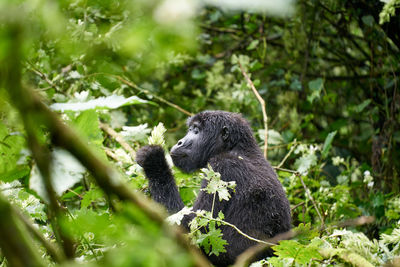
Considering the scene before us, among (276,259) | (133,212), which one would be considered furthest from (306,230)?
(133,212)

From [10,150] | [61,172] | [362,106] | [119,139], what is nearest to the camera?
[61,172]

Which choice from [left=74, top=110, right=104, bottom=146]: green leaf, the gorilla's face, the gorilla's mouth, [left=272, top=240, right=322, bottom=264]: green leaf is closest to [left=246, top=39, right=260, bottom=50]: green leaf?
the gorilla's face

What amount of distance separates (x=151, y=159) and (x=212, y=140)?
60 centimetres

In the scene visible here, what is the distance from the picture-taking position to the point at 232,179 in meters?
2.83

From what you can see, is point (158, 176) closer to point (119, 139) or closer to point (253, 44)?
point (119, 139)

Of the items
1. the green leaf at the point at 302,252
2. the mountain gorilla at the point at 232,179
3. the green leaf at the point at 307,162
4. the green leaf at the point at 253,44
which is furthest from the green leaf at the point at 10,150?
the green leaf at the point at 253,44

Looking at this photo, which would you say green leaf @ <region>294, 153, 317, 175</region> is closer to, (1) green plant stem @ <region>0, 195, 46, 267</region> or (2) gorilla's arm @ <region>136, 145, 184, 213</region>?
(2) gorilla's arm @ <region>136, 145, 184, 213</region>

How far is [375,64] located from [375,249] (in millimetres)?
3846

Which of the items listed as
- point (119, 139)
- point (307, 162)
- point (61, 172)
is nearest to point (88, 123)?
point (61, 172)

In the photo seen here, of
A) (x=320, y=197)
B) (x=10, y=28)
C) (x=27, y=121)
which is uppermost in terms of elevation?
(x=10, y=28)

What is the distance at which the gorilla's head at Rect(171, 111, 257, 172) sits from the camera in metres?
3.26

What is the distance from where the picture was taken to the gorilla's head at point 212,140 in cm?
326

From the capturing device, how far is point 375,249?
2066mm

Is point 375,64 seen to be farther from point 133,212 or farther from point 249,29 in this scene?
point 133,212
